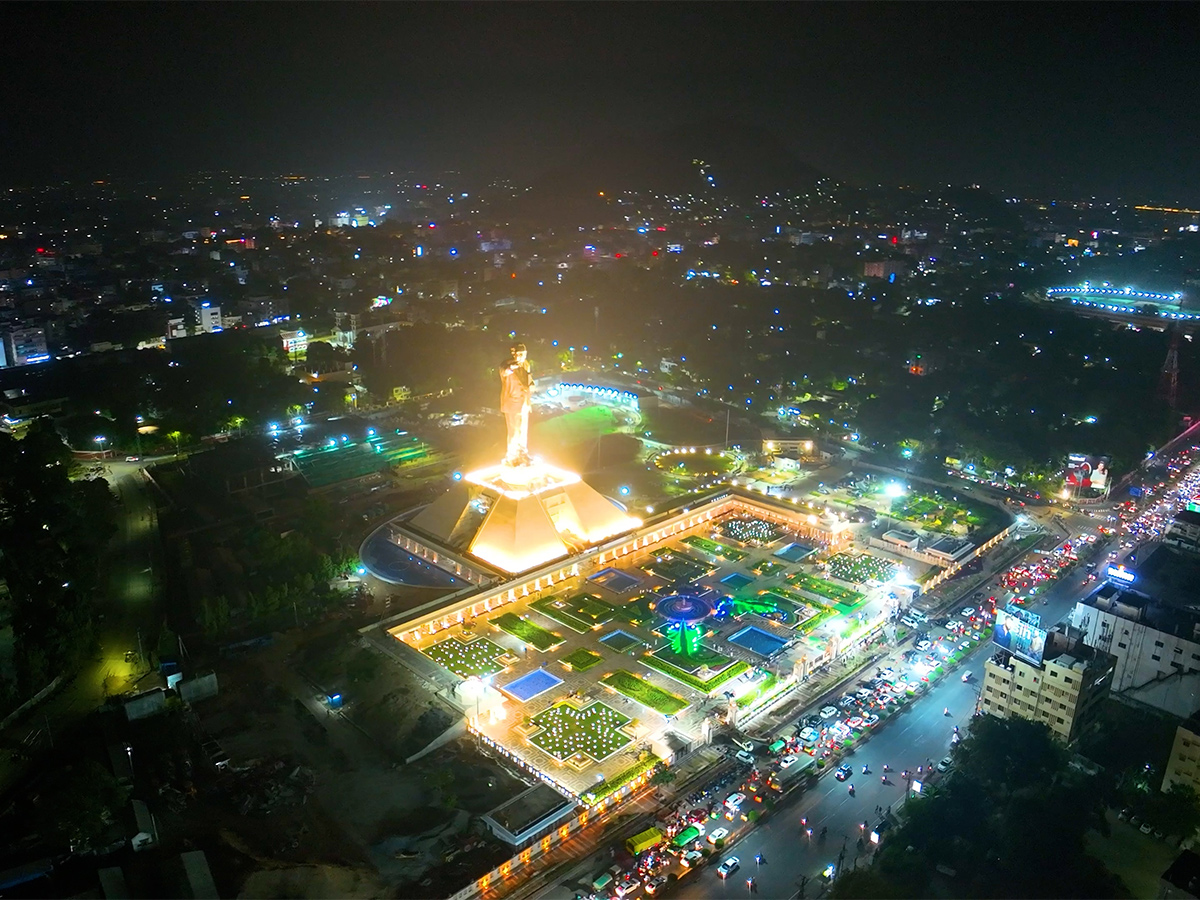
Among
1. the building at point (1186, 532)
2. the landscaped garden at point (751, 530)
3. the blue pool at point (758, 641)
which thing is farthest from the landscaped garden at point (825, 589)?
the building at point (1186, 532)

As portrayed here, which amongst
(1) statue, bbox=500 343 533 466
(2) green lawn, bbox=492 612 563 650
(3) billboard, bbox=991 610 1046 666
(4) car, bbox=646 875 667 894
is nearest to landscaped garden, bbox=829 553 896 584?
(3) billboard, bbox=991 610 1046 666

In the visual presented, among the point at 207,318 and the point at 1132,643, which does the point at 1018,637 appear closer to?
the point at 1132,643

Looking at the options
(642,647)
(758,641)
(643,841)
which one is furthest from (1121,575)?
(643,841)

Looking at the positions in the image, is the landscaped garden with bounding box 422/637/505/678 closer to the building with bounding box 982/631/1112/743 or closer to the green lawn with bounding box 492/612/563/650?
the green lawn with bounding box 492/612/563/650

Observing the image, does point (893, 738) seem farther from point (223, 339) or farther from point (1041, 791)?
point (223, 339)

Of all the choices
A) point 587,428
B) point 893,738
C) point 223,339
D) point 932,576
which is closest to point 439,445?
point 587,428

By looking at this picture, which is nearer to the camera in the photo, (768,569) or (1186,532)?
(1186,532)
